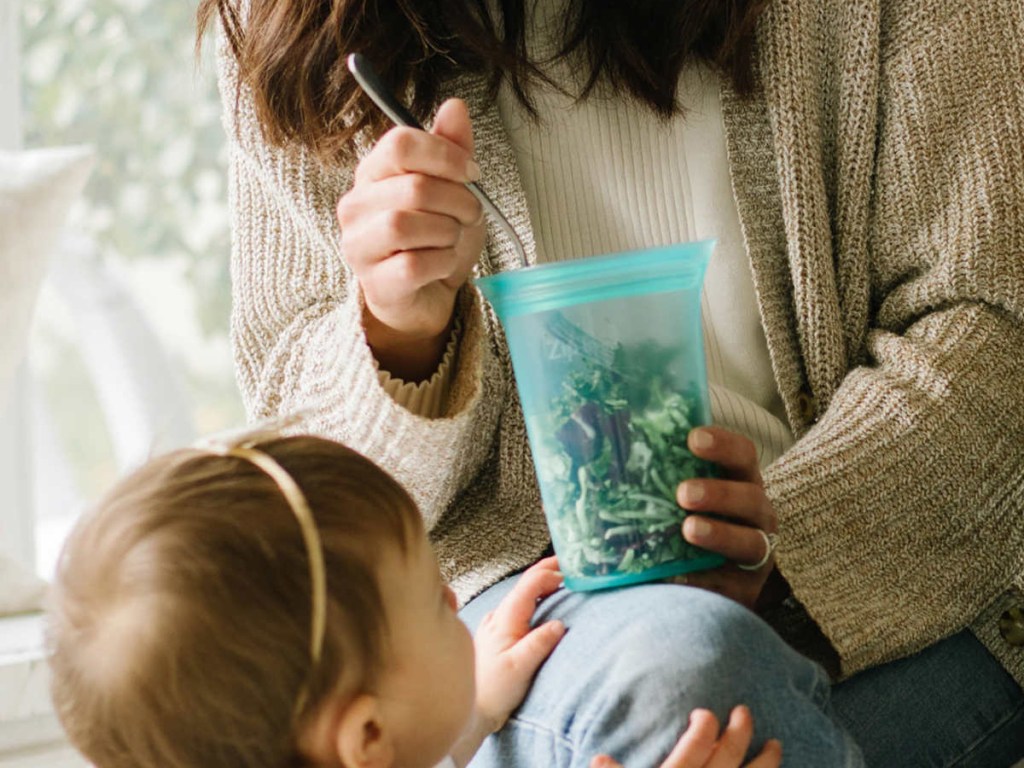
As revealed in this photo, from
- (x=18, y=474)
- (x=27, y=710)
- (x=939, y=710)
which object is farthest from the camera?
(x=18, y=474)

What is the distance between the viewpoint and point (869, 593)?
3.51ft

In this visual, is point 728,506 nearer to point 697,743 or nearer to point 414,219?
point 697,743

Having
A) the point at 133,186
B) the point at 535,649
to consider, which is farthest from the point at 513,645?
the point at 133,186

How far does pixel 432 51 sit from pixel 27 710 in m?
0.81

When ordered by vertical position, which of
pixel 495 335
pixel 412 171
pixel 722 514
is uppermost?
pixel 412 171

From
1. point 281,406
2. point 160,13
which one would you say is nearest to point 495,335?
point 281,406

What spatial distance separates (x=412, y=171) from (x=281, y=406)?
0.36 metres

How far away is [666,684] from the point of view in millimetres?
853

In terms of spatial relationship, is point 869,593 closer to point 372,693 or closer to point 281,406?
point 372,693

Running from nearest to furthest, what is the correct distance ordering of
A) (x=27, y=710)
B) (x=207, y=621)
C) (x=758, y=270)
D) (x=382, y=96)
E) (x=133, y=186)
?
1. (x=207, y=621)
2. (x=382, y=96)
3. (x=758, y=270)
4. (x=27, y=710)
5. (x=133, y=186)

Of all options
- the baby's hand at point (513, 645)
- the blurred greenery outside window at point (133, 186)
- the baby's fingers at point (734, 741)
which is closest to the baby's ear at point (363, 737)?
the baby's hand at point (513, 645)

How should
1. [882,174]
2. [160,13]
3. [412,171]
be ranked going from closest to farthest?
1. [412,171]
2. [882,174]
3. [160,13]

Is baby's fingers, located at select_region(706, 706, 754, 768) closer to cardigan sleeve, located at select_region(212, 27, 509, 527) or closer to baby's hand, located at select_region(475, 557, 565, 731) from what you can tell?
baby's hand, located at select_region(475, 557, 565, 731)

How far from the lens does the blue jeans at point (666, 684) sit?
85cm
